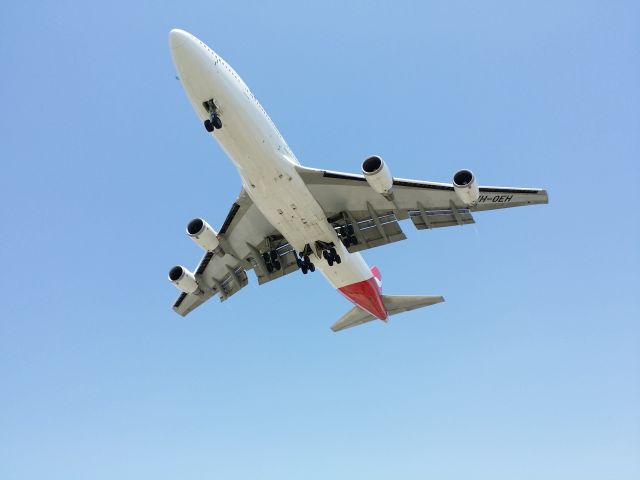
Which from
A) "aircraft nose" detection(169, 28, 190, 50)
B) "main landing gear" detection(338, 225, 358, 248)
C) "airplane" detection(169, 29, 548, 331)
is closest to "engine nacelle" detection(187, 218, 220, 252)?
"airplane" detection(169, 29, 548, 331)

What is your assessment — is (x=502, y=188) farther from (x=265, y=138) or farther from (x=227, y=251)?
(x=227, y=251)

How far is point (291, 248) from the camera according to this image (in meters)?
28.7

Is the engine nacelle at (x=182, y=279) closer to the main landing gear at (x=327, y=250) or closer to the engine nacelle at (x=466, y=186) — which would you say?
the main landing gear at (x=327, y=250)

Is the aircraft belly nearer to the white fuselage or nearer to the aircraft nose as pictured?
the white fuselage

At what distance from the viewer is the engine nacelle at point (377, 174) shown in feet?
75.2

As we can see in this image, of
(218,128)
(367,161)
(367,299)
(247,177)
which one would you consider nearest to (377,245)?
(367,299)

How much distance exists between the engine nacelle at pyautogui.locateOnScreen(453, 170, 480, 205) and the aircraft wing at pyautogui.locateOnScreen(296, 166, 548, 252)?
4.61 ft

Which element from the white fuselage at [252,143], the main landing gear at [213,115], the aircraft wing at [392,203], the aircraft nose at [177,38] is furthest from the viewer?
the aircraft wing at [392,203]

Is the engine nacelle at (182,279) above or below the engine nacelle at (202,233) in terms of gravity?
below

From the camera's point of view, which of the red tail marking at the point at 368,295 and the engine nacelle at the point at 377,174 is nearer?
the engine nacelle at the point at 377,174

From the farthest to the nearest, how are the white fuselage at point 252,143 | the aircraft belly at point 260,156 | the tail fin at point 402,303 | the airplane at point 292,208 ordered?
1. the tail fin at point 402,303
2. the airplane at point 292,208
3. the aircraft belly at point 260,156
4. the white fuselage at point 252,143

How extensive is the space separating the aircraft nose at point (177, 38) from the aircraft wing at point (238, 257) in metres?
7.05

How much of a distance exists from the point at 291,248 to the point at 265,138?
753 centimetres

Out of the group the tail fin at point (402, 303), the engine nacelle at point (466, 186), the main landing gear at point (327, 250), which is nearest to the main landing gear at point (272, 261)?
the main landing gear at point (327, 250)
